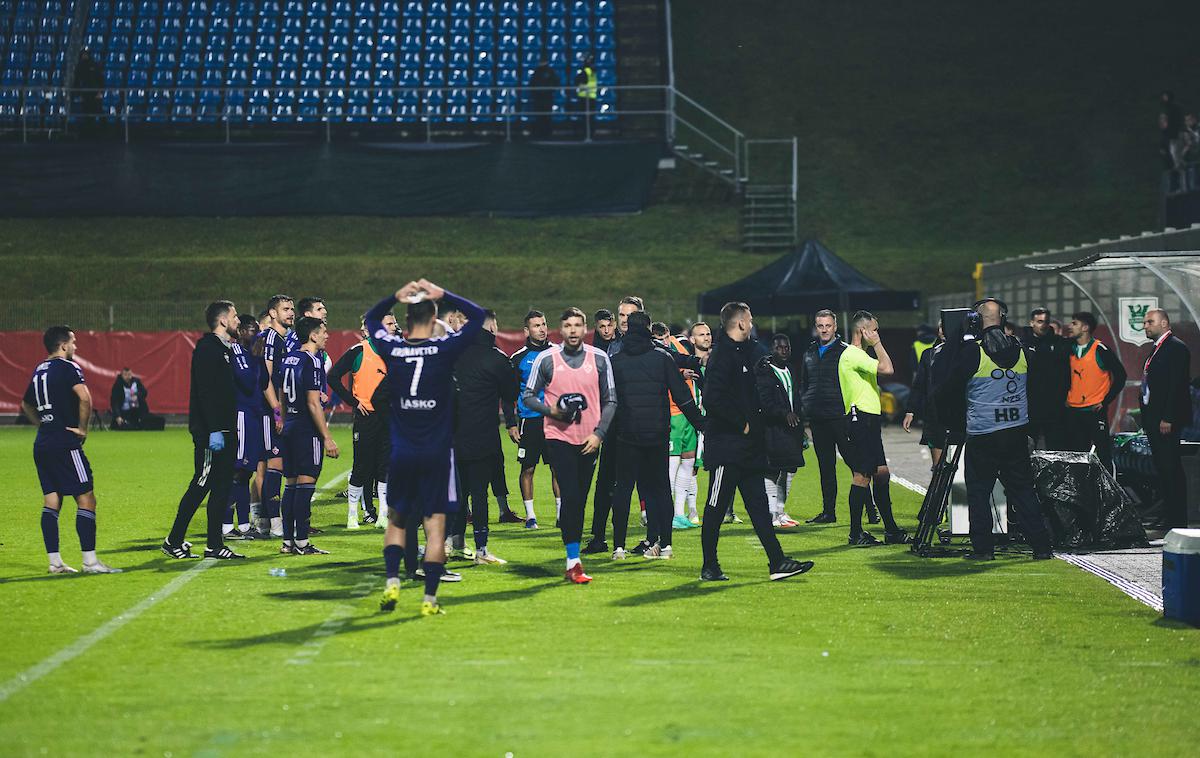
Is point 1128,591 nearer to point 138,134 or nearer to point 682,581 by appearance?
point 682,581

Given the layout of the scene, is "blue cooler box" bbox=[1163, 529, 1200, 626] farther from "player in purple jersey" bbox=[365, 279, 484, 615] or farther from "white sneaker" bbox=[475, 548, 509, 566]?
"white sneaker" bbox=[475, 548, 509, 566]

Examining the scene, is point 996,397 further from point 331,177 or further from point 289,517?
point 331,177

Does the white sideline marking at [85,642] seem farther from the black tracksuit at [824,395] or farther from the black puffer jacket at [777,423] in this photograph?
the black tracksuit at [824,395]

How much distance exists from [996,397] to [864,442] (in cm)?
175

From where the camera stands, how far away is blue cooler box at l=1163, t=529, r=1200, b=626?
30.1 feet

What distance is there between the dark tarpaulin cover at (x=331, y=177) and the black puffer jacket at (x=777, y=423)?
2243 centimetres

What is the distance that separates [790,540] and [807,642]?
5.01 m

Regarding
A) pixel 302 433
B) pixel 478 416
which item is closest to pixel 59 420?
pixel 302 433

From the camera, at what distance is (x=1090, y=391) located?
1470 cm

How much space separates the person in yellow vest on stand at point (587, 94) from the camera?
38.3 metres

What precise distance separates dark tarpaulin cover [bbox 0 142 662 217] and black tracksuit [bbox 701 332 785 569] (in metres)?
27.4

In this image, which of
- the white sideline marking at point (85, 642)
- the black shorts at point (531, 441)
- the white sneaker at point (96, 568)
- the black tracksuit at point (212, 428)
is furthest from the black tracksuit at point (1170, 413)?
the white sneaker at point (96, 568)

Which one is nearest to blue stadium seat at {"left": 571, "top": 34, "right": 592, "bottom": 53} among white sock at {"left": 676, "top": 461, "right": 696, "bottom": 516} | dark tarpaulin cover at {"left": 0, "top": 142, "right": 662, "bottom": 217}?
dark tarpaulin cover at {"left": 0, "top": 142, "right": 662, "bottom": 217}

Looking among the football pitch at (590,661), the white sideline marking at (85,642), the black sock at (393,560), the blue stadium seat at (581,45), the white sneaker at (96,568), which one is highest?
the blue stadium seat at (581,45)
